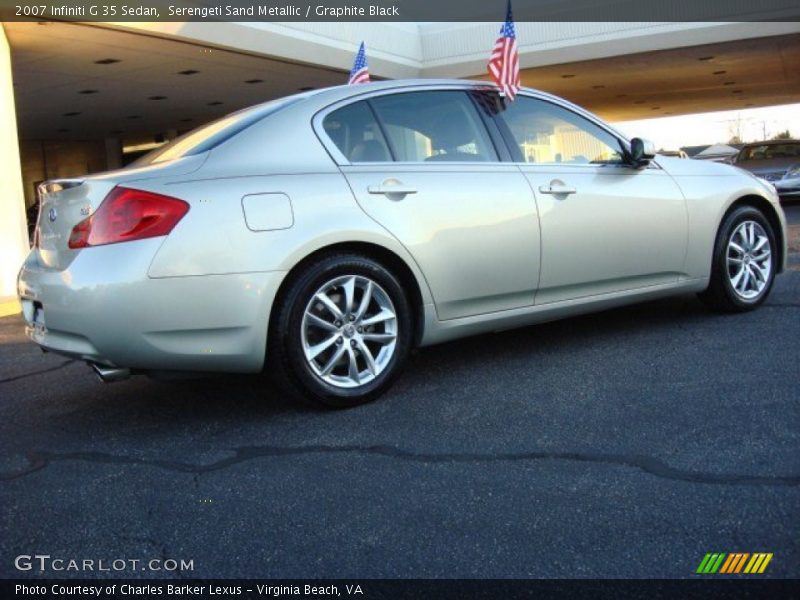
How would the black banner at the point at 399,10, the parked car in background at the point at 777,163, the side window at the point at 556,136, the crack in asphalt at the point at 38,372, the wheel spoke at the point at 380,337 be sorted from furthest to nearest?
1. the parked car in background at the point at 777,163
2. the black banner at the point at 399,10
3. the crack in asphalt at the point at 38,372
4. the side window at the point at 556,136
5. the wheel spoke at the point at 380,337

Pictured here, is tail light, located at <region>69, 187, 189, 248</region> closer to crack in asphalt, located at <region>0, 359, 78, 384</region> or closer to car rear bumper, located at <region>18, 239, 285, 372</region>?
car rear bumper, located at <region>18, 239, 285, 372</region>

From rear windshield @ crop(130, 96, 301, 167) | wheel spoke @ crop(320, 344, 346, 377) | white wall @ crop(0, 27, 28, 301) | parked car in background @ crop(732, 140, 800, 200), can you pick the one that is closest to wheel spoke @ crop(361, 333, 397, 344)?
wheel spoke @ crop(320, 344, 346, 377)

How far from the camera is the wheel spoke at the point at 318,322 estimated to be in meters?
3.78

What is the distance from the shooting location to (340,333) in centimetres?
387

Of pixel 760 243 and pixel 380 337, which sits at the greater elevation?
pixel 760 243

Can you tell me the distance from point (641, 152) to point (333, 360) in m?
2.41

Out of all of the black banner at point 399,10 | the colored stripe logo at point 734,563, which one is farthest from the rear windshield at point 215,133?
the black banner at point 399,10

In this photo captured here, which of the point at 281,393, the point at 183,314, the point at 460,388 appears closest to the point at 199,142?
the point at 183,314

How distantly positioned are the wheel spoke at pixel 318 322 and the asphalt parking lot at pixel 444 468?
423 mm

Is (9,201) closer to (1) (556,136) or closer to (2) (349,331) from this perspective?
(1) (556,136)

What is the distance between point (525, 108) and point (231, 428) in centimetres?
254

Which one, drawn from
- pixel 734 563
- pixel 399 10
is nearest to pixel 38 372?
pixel 734 563
